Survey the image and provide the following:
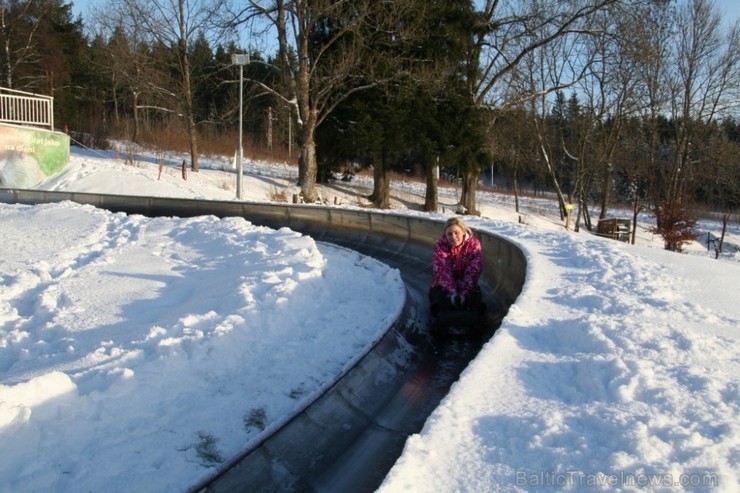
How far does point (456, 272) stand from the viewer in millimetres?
7059

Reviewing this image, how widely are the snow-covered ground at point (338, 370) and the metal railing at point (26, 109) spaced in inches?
533

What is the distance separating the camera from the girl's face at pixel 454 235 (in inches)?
273

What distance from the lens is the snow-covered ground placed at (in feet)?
8.39

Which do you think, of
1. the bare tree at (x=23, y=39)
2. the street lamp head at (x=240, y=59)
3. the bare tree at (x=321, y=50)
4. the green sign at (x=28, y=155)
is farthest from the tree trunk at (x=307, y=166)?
the bare tree at (x=23, y=39)

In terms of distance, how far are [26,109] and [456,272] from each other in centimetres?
1921

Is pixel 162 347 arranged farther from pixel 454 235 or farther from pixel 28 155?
pixel 28 155

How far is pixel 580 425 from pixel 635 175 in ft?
125

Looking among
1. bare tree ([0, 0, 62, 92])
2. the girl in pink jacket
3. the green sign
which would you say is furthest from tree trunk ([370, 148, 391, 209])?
the girl in pink jacket

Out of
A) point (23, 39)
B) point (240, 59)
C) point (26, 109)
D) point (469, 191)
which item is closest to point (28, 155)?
point (26, 109)

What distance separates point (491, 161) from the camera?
27281 mm

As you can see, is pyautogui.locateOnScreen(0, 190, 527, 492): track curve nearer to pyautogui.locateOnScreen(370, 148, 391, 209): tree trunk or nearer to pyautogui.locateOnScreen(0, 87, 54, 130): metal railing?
pyautogui.locateOnScreen(0, 87, 54, 130): metal railing

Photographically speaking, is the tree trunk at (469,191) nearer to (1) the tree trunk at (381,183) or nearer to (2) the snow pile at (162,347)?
(1) the tree trunk at (381,183)

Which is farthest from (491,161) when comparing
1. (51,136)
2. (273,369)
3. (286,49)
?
(273,369)

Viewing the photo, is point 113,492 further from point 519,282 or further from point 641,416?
point 519,282
